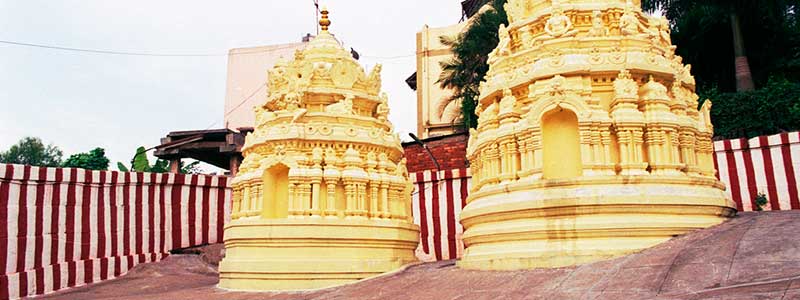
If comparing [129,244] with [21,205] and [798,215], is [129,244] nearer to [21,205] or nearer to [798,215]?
[21,205]

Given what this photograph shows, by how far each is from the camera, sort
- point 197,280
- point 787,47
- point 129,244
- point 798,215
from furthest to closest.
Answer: point 787,47, point 129,244, point 197,280, point 798,215

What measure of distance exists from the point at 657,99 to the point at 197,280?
12169 mm

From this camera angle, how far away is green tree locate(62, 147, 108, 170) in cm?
3922

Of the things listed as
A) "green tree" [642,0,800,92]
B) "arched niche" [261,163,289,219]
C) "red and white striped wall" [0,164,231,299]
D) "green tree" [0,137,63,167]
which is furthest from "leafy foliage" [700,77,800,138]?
"green tree" [0,137,63,167]

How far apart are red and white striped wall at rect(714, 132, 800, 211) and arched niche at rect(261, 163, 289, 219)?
11675mm

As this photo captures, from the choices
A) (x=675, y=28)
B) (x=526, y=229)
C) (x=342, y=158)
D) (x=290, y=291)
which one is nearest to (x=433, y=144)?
(x=675, y=28)

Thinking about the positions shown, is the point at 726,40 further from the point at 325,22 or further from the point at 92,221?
the point at 92,221

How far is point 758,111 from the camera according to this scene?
2025cm

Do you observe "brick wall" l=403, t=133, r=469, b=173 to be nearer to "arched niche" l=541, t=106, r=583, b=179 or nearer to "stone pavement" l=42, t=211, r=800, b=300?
"stone pavement" l=42, t=211, r=800, b=300

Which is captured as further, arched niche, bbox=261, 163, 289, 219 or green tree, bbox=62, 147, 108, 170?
green tree, bbox=62, 147, 108, 170

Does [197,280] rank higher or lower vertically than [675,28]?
lower

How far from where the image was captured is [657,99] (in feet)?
36.6

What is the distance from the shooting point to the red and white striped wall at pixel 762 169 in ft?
56.4

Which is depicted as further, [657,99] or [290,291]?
[290,291]
